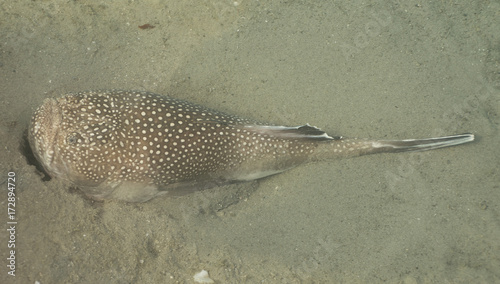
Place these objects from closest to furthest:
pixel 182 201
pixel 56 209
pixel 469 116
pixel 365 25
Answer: pixel 56 209, pixel 182 201, pixel 469 116, pixel 365 25

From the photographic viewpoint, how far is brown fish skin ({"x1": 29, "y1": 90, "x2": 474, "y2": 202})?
3889 millimetres

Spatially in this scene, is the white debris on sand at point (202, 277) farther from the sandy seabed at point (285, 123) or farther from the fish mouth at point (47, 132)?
the fish mouth at point (47, 132)

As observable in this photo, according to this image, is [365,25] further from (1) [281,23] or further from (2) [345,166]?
(2) [345,166]

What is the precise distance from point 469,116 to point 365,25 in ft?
6.72

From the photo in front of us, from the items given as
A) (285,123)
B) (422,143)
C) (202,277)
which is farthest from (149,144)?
(422,143)

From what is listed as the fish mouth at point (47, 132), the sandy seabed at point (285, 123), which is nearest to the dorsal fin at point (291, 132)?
the sandy seabed at point (285, 123)

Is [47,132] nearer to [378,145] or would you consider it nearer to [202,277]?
[202,277]

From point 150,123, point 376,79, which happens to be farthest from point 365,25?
point 150,123

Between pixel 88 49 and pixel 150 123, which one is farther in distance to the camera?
pixel 88 49

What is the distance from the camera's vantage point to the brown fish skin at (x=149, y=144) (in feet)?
12.8

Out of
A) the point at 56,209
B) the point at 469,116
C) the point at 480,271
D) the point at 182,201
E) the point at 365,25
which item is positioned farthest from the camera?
the point at 365,25

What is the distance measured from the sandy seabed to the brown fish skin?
0.28 metres

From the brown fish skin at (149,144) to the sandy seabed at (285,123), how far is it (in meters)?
0.28

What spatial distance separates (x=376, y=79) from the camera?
205 inches
